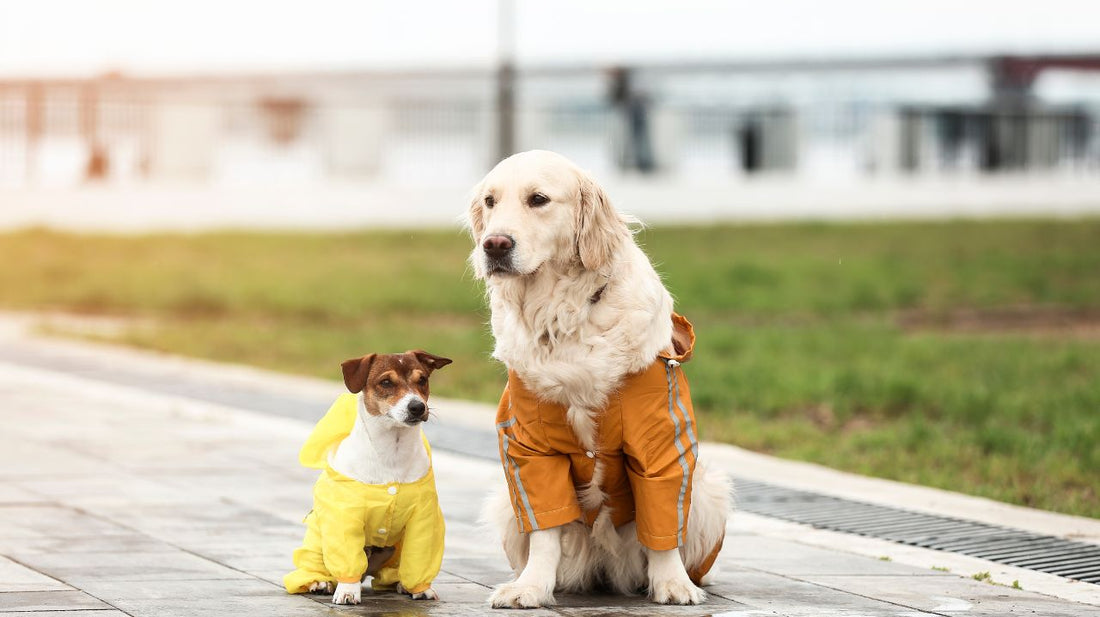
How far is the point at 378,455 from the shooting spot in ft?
17.5

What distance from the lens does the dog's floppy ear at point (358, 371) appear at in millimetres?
5285

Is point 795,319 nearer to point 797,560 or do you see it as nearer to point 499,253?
point 797,560

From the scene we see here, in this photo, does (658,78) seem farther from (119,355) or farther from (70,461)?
(70,461)

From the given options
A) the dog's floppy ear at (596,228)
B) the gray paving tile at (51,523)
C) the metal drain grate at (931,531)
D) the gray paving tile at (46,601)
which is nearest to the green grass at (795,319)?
the metal drain grate at (931,531)

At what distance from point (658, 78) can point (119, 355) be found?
22.0 meters

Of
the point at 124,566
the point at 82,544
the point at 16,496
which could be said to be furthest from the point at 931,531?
the point at 16,496

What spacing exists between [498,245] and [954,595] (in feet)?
7.12

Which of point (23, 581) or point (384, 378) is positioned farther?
point (23, 581)

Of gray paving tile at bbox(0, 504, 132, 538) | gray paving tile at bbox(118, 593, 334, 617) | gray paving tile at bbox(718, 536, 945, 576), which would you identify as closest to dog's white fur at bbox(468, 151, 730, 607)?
gray paving tile at bbox(118, 593, 334, 617)

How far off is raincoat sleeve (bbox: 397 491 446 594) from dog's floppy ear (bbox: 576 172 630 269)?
1007 millimetres

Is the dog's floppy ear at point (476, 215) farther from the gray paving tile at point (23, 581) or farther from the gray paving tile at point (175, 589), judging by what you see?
the gray paving tile at point (23, 581)

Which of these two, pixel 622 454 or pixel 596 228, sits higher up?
pixel 596 228

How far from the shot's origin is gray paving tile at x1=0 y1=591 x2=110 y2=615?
511 cm

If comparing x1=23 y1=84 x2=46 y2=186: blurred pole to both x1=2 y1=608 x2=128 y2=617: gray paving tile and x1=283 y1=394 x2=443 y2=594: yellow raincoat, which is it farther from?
x1=2 y1=608 x2=128 y2=617: gray paving tile
